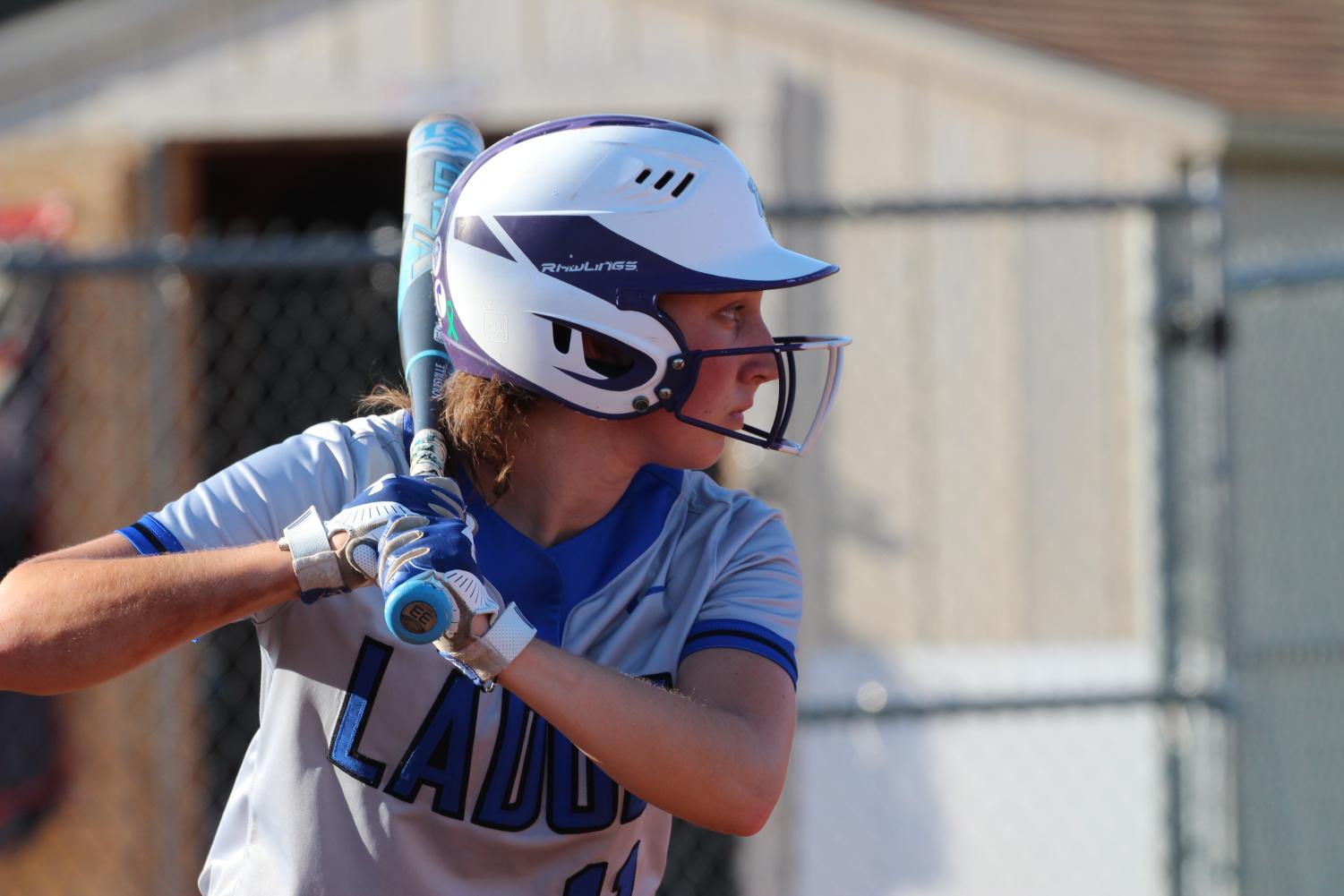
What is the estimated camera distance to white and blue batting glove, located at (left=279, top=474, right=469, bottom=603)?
162 centimetres

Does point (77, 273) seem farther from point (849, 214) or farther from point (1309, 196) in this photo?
point (1309, 196)

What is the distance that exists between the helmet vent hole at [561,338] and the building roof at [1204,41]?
3889 mm

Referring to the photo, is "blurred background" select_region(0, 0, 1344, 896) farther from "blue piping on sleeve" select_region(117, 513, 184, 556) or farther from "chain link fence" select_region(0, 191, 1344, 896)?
"blue piping on sleeve" select_region(117, 513, 184, 556)

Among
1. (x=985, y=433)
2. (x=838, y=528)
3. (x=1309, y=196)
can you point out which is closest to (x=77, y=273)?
(x=838, y=528)

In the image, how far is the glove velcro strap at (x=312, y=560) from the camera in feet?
5.39

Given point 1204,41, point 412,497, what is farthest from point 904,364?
point 412,497

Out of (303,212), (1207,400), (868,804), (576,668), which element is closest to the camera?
(576,668)

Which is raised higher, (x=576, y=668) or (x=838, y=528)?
(x=576, y=668)

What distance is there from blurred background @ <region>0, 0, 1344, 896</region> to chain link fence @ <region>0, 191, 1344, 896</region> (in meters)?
0.01

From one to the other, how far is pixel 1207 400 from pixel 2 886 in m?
4.15

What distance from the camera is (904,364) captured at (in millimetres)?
5352

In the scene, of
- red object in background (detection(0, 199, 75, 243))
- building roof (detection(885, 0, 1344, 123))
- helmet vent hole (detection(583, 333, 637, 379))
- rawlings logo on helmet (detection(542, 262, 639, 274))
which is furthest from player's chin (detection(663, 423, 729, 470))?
red object in background (detection(0, 199, 75, 243))

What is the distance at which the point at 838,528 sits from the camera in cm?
530

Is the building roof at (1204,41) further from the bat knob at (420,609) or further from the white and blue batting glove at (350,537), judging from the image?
the bat knob at (420,609)
